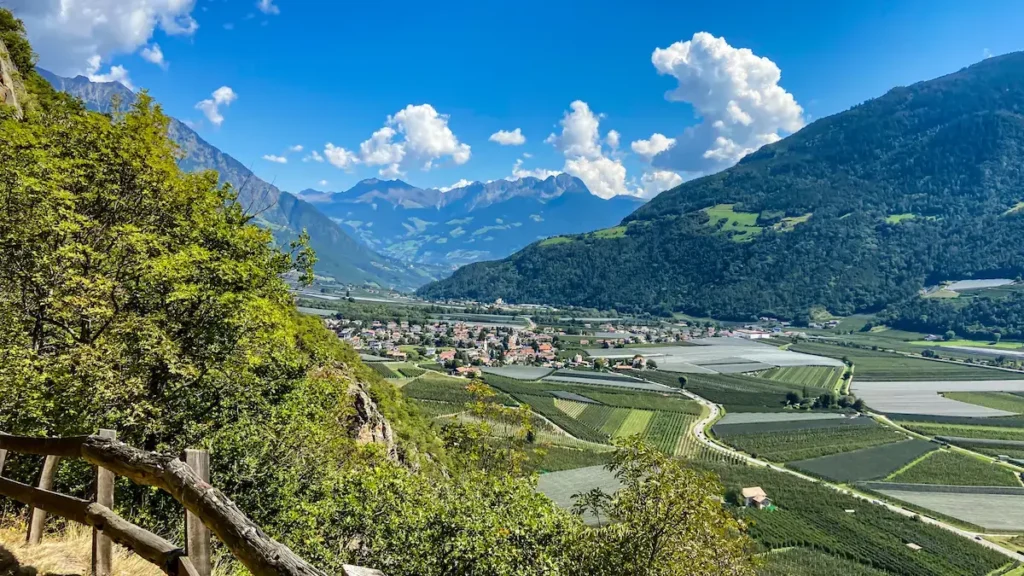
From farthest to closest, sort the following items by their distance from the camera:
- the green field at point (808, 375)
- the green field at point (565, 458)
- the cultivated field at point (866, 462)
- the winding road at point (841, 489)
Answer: the green field at point (808, 375)
the cultivated field at point (866, 462)
the green field at point (565, 458)
the winding road at point (841, 489)

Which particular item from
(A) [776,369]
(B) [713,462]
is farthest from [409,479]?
(A) [776,369]

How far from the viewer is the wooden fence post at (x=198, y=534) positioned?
3.87 m

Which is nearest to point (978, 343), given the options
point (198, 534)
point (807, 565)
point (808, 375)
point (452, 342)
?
point (808, 375)

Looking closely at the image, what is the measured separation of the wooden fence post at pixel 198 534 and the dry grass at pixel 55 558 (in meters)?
2.49

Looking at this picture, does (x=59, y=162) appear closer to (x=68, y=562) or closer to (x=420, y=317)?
(x=68, y=562)

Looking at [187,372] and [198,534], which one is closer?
[198,534]

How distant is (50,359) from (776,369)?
142 m

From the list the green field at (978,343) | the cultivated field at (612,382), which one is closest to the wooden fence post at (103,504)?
the cultivated field at (612,382)

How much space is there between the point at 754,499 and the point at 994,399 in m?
83.4

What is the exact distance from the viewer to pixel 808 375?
120 m

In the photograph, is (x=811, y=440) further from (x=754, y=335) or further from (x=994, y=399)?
(x=754, y=335)

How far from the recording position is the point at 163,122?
17844 millimetres

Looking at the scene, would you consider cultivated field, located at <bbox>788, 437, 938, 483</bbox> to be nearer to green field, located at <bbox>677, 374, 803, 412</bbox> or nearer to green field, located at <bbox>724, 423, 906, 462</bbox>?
green field, located at <bbox>724, 423, 906, 462</bbox>

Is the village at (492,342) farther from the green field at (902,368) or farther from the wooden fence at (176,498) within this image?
the wooden fence at (176,498)
